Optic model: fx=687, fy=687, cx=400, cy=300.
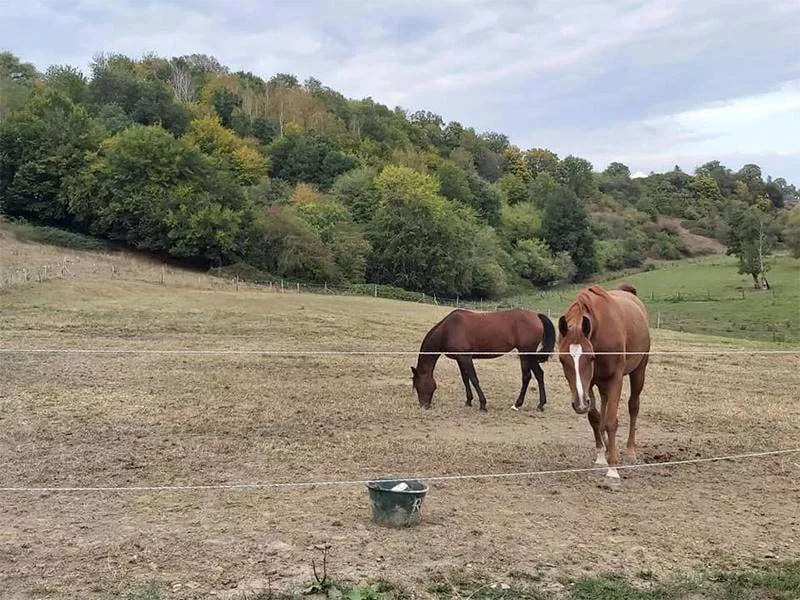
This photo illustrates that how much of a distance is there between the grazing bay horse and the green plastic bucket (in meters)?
5.74

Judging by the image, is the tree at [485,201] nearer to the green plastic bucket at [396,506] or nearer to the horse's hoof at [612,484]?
the horse's hoof at [612,484]

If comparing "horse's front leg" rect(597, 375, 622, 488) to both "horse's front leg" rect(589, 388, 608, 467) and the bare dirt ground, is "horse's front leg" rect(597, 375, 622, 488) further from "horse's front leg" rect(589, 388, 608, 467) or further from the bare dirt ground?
the bare dirt ground

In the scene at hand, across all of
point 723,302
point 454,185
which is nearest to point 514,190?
point 454,185

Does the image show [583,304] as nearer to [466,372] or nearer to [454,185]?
[466,372]

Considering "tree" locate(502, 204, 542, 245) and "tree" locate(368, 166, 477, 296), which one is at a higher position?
"tree" locate(502, 204, 542, 245)

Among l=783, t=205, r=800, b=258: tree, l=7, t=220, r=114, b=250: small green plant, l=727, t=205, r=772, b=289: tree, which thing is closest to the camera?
l=7, t=220, r=114, b=250: small green plant

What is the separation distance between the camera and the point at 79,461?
25.9 feet

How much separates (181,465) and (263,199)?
Result: 2638 inches

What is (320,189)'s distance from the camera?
88.2 meters

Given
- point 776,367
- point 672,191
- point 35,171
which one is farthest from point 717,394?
point 672,191

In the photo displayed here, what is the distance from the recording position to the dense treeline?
52969 mm

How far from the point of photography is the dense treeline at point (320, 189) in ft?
174

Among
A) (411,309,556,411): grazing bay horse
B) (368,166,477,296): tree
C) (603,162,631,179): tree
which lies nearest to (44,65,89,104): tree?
(368,166,477,296): tree

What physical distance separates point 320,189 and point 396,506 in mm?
84658
